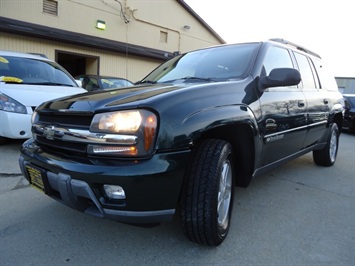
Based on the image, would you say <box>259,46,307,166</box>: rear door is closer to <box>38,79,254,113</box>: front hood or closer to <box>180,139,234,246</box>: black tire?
<box>38,79,254,113</box>: front hood

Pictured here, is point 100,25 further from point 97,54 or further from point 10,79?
point 10,79

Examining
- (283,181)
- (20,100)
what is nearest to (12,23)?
(20,100)

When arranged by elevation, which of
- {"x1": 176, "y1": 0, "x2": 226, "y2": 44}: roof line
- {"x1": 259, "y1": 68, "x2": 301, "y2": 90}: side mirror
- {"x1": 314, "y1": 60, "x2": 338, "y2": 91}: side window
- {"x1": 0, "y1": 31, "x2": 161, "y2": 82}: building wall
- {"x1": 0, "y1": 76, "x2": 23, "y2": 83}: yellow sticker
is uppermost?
{"x1": 176, "y1": 0, "x2": 226, "y2": 44}: roof line

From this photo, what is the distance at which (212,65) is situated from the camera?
3.01 m

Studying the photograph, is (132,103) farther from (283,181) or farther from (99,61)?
(99,61)

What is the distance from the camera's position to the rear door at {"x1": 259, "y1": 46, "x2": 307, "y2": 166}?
2689 mm

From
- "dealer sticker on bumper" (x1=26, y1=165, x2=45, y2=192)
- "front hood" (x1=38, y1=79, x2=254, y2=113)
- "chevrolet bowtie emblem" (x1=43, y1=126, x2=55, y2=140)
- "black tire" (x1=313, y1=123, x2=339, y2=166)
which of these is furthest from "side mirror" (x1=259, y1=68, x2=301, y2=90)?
"black tire" (x1=313, y1=123, x2=339, y2=166)

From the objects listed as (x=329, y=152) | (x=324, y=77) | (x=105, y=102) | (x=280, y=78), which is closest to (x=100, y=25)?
(x=324, y=77)

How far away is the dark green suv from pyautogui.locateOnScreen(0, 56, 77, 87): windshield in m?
2.94

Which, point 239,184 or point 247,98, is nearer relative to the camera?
point 247,98

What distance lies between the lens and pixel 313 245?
2318mm

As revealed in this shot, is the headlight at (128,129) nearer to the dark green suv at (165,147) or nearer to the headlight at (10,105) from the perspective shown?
the dark green suv at (165,147)

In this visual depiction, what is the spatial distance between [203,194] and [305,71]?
8.60 ft

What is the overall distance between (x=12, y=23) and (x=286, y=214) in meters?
10.2
